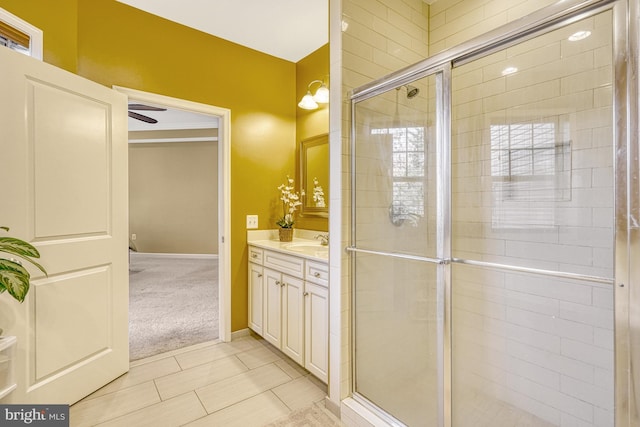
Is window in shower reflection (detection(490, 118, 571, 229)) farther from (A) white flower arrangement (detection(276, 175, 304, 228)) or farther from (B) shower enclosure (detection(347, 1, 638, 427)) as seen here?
(A) white flower arrangement (detection(276, 175, 304, 228))

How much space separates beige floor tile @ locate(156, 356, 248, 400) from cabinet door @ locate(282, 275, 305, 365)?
1.29ft

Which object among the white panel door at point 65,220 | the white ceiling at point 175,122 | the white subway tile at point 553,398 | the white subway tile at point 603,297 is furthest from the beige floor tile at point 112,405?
the white ceiling at point 175,122

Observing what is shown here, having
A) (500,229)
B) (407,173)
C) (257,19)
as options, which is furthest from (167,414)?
(257,19)

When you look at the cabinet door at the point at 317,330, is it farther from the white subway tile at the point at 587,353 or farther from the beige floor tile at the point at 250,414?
the white subway tile at the point at 587,353

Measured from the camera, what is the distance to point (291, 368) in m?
2.38

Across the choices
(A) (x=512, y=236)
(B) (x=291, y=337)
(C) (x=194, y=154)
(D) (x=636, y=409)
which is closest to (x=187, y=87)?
(B) (x=291, y=337)

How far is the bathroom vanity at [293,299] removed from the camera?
2.06 m

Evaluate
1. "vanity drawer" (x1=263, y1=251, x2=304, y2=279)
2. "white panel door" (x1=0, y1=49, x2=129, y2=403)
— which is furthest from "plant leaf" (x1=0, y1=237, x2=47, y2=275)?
"vanity drawer" (x1=263, y1=251, x2=304, y2=279)

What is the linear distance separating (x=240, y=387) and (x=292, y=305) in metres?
0.65

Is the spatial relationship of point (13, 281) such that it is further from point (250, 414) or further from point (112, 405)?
point (250, 414)

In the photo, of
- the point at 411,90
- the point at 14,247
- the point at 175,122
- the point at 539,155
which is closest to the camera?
the point at 14,247

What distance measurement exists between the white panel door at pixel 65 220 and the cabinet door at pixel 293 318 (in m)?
1.20

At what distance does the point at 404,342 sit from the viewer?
1824 millimetres

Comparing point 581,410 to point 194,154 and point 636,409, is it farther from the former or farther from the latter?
point 194,154
